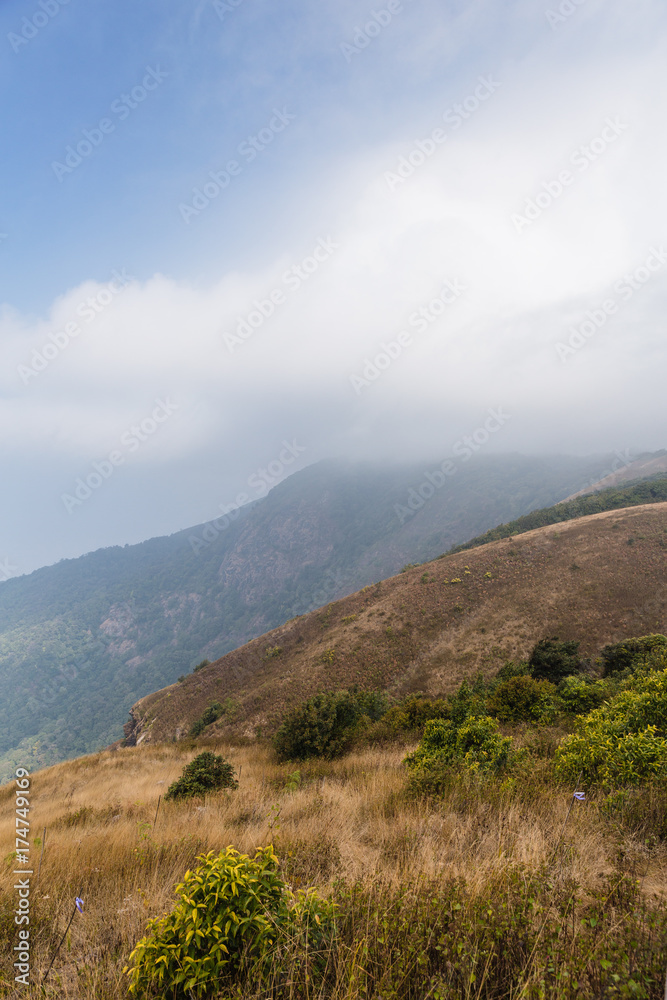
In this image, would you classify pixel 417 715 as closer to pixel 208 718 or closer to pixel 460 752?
pixel 460 752

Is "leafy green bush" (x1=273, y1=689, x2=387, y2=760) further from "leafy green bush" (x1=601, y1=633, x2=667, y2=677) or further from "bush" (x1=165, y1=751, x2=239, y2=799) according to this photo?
"leafy green bush" (x1=601, y1=633, x2=667, y2=677)

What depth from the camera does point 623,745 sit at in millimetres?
5664

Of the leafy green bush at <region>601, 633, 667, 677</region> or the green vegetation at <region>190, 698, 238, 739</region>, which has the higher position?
the leafy green bush at <region>601, 633, 667, 677</region>

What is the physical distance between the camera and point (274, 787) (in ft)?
29.6

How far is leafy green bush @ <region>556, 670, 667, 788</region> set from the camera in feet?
17.3

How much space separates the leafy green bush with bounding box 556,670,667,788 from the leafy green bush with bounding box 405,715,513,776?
1233mm

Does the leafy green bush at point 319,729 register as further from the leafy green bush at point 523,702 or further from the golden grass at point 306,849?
the golden grass at point 306,849

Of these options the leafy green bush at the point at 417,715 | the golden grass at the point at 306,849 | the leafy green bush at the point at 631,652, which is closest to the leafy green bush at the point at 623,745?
the golden grass at the point at 306,849

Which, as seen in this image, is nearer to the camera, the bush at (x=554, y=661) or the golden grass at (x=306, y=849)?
the golden grass at (x=306, y=849)

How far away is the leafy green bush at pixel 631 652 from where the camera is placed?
564 inches

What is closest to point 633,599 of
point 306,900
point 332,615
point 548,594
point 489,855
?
point 548,594

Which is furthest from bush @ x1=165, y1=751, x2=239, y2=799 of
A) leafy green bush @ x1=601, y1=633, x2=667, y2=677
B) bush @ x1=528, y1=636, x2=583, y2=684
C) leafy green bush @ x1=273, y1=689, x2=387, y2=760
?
bush @ x1=528, y1=636, x2=583, y2=684

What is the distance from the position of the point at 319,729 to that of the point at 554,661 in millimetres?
13535

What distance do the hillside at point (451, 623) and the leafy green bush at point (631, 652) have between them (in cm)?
888
